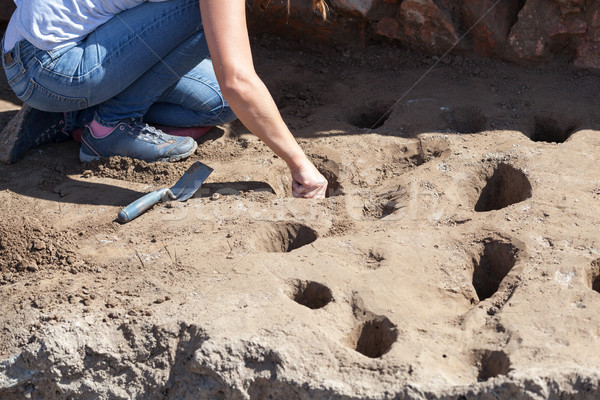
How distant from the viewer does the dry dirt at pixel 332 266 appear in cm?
197

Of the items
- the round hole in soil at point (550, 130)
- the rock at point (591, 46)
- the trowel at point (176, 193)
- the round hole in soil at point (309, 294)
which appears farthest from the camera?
the rock at point (591, 46)

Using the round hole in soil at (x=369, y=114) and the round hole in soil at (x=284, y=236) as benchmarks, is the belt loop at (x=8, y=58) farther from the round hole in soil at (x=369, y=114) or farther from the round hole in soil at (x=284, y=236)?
the round hole in soil at (x=369, y=114)

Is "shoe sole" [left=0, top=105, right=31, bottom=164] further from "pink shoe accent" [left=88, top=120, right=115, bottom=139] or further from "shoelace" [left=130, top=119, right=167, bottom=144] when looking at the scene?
"shoelace" [left=130, top=119, right=167, bottom=144]

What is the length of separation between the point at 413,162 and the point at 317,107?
69cm

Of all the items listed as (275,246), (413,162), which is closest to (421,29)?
(413,162)

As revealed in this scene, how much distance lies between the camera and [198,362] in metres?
2.02

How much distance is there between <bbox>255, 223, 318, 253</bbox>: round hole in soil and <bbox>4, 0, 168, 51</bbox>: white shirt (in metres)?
1.11

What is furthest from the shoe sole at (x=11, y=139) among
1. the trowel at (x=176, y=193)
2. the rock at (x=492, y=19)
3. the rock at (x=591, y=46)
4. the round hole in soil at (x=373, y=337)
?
the rock at (x=591, y=46)

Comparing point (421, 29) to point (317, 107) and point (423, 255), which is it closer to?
point (317, 107)

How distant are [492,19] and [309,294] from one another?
2038 millimetres

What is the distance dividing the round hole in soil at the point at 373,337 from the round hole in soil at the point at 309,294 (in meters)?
0.18

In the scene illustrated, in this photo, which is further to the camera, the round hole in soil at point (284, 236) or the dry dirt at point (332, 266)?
the round hole in soil at point (284, 236)

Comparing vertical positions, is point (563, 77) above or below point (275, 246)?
above

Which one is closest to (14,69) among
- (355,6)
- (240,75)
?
(240,75)
